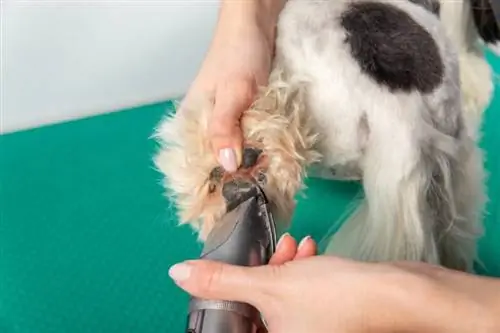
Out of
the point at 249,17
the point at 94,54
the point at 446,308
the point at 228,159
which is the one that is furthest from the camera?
the point at 94,54

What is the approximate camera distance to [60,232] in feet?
3.38

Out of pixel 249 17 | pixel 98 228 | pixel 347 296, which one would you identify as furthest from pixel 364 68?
pixel 98 228

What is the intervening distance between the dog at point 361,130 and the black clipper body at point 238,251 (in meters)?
0.03

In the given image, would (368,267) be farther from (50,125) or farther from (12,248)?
(50,125)

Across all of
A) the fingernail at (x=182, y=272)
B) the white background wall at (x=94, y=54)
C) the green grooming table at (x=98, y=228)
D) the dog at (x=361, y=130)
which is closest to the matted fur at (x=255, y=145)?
the dog at (x=361, y=130)

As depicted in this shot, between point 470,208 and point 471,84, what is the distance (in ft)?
0.53

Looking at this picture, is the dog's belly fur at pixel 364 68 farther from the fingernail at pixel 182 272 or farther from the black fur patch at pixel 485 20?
the fingernail at pixel 182 272

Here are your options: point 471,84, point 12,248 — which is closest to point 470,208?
point 471,84

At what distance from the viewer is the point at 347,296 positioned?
A: 1.93ft

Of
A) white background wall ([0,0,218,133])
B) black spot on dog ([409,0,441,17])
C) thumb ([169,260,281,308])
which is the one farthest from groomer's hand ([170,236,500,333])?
white background wall ([0,0,218,133])

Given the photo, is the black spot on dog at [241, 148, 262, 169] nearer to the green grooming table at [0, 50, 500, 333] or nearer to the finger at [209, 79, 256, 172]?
the finger at [209, 79, 256, 172]

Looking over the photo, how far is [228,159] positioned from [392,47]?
8.2 inches

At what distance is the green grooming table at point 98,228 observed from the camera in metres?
0.95

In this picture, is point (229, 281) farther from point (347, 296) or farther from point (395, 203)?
point (395, 203)
